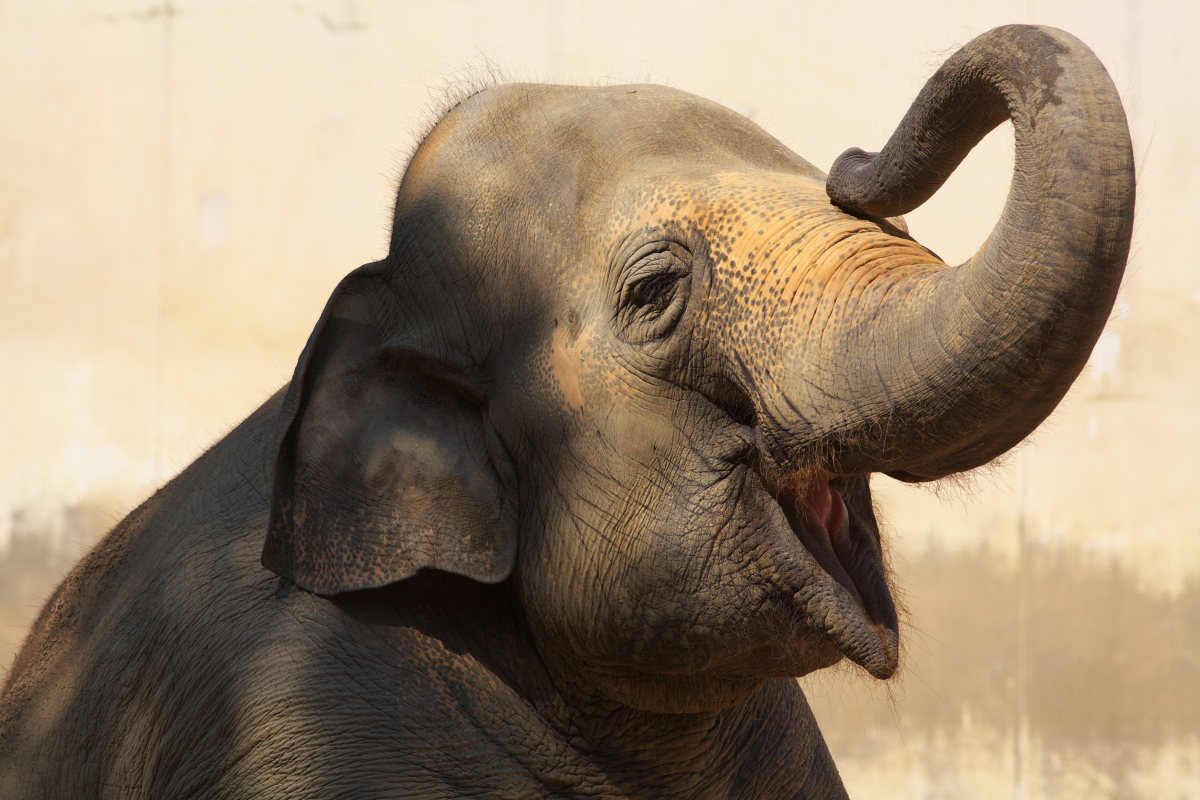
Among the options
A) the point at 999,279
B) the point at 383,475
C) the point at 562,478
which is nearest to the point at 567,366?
the point at 562,478

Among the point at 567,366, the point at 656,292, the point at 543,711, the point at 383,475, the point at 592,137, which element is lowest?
the point at 543,711

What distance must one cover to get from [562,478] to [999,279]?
643 mm

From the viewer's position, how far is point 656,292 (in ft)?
5.62

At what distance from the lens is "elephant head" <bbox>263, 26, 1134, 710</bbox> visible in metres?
1.36

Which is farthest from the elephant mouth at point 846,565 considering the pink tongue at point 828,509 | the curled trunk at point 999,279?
the curled trunk at point 999,279

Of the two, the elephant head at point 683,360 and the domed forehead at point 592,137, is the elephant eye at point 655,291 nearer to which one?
the elephant head at point 683,360

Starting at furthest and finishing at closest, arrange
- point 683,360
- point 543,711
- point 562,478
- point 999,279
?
1. point 543,711
2. point 562,478
3. point 683,360
4. point 999,279

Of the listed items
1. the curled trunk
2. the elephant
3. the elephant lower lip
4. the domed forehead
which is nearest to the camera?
the curled trunk

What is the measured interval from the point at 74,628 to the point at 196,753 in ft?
1.76

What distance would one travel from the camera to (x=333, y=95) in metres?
5.13

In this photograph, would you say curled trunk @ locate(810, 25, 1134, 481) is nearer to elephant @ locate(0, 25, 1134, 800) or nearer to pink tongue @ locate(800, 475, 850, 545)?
elephant @ locate(0, 25, 1134, 800)

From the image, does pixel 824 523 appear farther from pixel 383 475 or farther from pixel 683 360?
pixel 383 475

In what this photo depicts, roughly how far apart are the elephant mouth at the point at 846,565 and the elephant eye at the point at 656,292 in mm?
238

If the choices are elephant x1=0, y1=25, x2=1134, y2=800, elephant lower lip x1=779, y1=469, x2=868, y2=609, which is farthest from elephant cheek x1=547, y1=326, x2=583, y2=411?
elephant lower lip x1=779, y1=469, x2=868, y2=609
